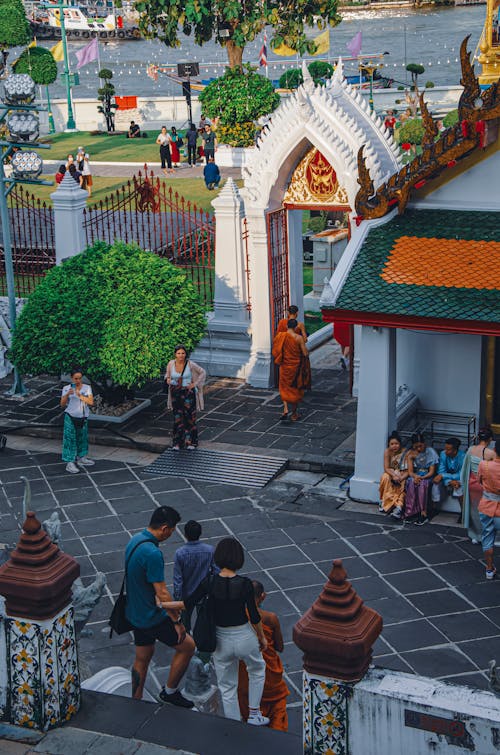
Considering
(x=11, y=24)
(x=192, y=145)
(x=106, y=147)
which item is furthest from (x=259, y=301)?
(x=106, y=147)

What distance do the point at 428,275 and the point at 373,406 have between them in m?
1.64

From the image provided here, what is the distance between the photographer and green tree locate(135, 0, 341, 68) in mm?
40000

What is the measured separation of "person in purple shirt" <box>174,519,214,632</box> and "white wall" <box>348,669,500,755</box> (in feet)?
7.16

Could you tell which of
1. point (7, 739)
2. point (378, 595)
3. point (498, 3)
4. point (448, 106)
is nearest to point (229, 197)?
point (498, 3)

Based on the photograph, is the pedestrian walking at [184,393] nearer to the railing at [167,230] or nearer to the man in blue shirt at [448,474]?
the railing at [167,230]

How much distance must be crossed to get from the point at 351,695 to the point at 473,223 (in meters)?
7.61

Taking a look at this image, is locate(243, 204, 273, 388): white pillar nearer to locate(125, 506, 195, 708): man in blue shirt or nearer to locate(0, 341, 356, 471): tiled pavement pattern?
locate(0, 341, 356, 471): tiled pavement pattern

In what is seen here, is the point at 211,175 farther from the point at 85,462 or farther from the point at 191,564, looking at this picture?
the point at 191,564

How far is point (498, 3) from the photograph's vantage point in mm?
18438

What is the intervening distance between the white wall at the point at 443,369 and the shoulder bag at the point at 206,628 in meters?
6.92

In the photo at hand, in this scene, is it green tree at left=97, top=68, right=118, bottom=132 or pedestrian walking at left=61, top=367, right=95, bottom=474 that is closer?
pedestrian walking at left=61, top=367, right=95, bottom=474

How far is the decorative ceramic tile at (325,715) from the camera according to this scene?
24.2 ft

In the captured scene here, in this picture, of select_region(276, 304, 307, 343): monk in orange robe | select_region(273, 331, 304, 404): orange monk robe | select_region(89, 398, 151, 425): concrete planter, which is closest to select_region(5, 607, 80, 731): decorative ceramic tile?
select_region(273, 331, 304, 404): orange monk robe

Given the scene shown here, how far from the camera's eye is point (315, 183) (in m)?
16.8
